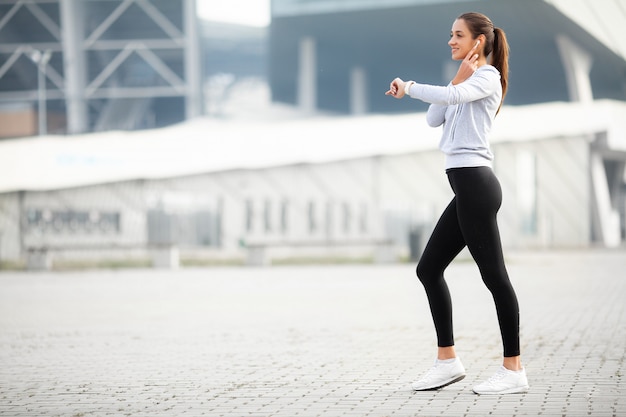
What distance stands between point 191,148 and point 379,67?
25.7 meters

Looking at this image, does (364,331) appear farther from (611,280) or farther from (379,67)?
(379,67)

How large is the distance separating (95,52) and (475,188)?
54595 millimetres

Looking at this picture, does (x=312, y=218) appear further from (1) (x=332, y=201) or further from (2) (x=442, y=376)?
(2) (x=442, y=376)

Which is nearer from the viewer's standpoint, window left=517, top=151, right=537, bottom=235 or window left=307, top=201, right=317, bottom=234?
window left=307, top=201, right=317, bottom=234

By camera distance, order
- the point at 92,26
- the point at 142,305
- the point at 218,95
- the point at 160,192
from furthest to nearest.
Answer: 1. the point at 218,95
2. the point at 92,26
3. the point at 160,192
4. the point at 142,305

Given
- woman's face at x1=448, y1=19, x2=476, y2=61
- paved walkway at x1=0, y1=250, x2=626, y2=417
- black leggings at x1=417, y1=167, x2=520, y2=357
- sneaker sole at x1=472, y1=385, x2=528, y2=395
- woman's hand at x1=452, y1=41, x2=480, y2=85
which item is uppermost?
woman's face at x1=448, y1=19, x2=476, y2=61

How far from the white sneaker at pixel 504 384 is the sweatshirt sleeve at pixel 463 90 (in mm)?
1319

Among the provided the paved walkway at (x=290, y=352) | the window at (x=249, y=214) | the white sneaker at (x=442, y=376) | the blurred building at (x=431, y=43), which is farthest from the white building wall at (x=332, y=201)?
the white sneaker at (x=442, y=376)

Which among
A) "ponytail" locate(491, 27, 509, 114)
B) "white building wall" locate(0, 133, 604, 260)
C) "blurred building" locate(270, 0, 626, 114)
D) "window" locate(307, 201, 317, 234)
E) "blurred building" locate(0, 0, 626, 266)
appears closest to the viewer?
"ponytail" locate(491, 27, 509, 114)

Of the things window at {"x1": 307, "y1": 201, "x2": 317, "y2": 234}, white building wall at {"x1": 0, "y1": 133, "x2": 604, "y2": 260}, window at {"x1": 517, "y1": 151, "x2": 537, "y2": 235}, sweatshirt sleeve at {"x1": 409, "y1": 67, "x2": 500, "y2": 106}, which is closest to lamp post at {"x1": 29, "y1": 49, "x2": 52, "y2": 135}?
white building wall at {"x1": 0, "y1": 133, "x2": 604, "y2": 260}

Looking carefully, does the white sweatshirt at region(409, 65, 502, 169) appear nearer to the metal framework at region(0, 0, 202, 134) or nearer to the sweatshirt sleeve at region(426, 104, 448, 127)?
the sweatshirt sleeve at region(426, 104, 448, 127)

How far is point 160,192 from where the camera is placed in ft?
117

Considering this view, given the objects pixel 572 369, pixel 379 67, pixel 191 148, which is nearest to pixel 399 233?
pixel 191 148

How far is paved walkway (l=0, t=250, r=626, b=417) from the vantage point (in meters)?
4.90
